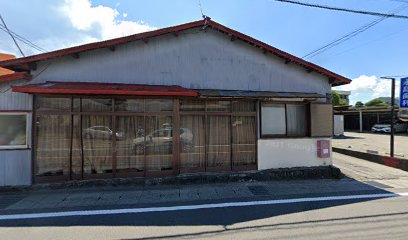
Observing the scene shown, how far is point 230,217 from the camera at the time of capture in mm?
5395

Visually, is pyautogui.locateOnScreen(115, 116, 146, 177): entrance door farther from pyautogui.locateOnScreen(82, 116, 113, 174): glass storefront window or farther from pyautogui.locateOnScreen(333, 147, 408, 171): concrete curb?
pyautogui.locateOnScreen(333, 147, 408, 171): concrete curb

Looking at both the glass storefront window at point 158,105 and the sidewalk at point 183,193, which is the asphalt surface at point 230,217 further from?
the glass storefront window at point 158,105

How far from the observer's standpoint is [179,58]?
28.3 feet

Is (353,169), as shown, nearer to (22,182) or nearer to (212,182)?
(212,182)

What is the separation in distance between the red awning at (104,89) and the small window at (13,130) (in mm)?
1244

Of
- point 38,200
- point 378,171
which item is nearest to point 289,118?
point 378,171

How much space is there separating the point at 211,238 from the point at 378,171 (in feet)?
28.8

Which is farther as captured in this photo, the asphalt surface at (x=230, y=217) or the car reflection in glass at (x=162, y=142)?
the car reflection in glass at (x=162, y=142)

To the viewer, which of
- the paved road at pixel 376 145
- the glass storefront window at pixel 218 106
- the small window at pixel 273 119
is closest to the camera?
the glass storefront window at pixel 218 106

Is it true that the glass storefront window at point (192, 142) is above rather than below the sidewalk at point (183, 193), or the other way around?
above

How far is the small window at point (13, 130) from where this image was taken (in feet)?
24.5

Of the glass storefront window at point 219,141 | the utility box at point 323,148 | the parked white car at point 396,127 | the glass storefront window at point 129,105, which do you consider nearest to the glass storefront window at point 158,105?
the glass storefront window at point 129,105

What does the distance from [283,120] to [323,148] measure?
1.74m

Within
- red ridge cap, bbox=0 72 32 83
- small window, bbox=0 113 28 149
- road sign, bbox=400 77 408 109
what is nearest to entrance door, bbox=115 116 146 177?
small window, bbox=0 113 28 149
